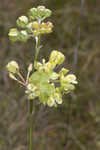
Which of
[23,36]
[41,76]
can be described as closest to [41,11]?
[23,36]

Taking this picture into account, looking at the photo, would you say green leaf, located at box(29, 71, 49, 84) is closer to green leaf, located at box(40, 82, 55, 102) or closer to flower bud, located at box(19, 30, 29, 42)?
green leaf, located at box(40, 82, 55, 102)

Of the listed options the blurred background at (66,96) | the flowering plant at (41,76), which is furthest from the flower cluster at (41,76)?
the blurred background at (66,96)

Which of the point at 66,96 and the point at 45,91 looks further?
the point at 66,96

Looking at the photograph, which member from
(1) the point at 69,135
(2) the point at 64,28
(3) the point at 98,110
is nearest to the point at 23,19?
(1) the point at 69,135

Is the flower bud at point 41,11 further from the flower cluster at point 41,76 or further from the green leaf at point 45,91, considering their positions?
the green leaf at point 45,91

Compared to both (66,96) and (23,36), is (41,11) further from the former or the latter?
(66,96)

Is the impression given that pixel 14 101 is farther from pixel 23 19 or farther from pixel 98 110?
pixel 23 19

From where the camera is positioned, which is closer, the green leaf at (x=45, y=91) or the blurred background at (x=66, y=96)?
the green leaf at (x=45, y=91)

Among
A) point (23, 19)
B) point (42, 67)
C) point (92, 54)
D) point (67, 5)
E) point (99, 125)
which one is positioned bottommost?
point (42, 67)

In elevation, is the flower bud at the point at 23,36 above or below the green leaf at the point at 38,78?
above
